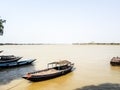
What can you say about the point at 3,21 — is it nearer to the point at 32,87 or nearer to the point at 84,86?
the point at 32,87

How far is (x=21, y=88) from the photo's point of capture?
1741cm

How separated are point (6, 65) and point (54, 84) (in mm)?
13008

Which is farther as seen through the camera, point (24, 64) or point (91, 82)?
point (24, 64)

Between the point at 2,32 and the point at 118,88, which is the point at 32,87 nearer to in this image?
the point at 118,88

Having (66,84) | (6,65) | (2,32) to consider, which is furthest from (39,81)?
(2,32)

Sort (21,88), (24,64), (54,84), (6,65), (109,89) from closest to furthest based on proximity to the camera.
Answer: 1. (109,89)
2. (21,88)
3. (54,84)
4. (6,65)
5. (24,64)

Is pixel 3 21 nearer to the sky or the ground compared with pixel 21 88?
nearer to the sky

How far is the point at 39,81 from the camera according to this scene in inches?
761

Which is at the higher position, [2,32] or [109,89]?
[2,32]

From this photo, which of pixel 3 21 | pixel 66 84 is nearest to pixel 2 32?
pixel 3 21

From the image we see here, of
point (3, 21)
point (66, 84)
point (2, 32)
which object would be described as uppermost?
point (3, 21)

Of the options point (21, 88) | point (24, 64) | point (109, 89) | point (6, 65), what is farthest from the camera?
point (24, 64)

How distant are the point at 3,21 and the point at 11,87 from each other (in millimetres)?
14602

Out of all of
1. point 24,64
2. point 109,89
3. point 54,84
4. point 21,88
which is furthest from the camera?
point 24,64
